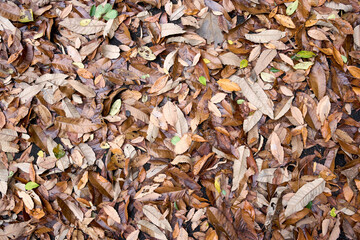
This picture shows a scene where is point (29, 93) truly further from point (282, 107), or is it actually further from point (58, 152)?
point (282, 107)

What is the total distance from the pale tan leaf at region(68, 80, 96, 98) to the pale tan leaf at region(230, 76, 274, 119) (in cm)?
70

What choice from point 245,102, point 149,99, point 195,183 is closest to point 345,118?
point 245,102

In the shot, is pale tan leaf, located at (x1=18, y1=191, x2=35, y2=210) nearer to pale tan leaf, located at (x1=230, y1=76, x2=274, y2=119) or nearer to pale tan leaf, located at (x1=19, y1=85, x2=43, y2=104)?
pale tan leaf, located at (x1=19, y1=85, x2=43, y2=104)

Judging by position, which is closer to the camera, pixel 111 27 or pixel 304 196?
pixel 304 196

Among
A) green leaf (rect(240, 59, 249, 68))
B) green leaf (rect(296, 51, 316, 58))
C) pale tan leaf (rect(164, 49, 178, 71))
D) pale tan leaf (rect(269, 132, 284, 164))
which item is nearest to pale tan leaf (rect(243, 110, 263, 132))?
pale tan leaf (rect(269, 132, 284, 164))

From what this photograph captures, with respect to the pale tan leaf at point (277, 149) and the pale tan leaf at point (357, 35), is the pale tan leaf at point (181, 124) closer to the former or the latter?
the pale tan leaf at point (277, 149)

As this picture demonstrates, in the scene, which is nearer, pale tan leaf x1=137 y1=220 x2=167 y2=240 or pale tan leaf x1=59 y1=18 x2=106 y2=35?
pale tan leaf x1=137 y1=220 x2=167 y2=240

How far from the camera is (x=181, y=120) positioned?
137cm

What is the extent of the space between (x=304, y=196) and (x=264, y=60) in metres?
0.66

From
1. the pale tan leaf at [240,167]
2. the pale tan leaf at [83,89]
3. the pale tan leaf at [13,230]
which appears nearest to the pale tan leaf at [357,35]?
the pale tan leaf at [240,167]

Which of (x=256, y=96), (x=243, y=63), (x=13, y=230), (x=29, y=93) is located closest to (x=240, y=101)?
(x=256, y=96)

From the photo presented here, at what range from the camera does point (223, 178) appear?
1353mm

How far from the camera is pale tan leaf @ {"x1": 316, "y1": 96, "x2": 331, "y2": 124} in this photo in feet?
4.45

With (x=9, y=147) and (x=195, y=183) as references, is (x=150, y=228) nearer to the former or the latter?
(x=195, y=183)
